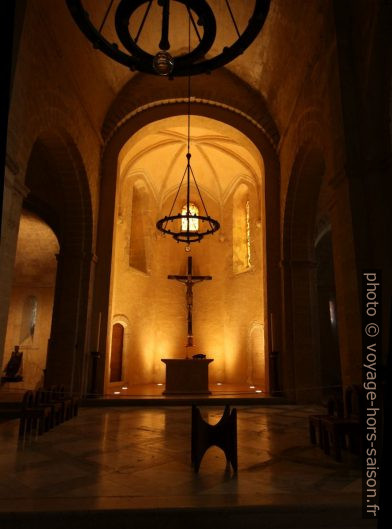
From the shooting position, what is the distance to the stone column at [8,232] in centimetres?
651

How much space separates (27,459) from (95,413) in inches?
171

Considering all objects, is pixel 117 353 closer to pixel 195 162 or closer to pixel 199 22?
pixel 195 162

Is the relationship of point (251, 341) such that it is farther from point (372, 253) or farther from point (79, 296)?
point (372, 253)

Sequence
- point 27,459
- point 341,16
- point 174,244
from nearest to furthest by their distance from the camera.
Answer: point 27,459, point 341,16, point 174,244

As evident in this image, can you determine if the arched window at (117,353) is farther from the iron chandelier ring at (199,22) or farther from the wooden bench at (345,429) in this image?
the iron chandelier ring at (199,22)

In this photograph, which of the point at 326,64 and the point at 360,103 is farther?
the point at 326,64

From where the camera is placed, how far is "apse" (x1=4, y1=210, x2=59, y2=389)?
16562 millimetres

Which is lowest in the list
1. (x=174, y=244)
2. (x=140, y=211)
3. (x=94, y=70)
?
(x=174, y=244)

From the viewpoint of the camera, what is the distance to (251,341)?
16.3 metres

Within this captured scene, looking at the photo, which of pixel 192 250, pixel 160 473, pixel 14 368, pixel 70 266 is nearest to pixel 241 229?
pixel 192 250

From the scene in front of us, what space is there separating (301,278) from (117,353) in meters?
8.32

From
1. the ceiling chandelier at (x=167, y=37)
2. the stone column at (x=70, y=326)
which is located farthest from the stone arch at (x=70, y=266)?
the ceiling chandelier at (x=167, y=37)

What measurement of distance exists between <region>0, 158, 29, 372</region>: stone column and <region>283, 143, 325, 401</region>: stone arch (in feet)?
23.3

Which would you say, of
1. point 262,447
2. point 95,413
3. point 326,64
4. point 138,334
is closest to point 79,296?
point 95,413
